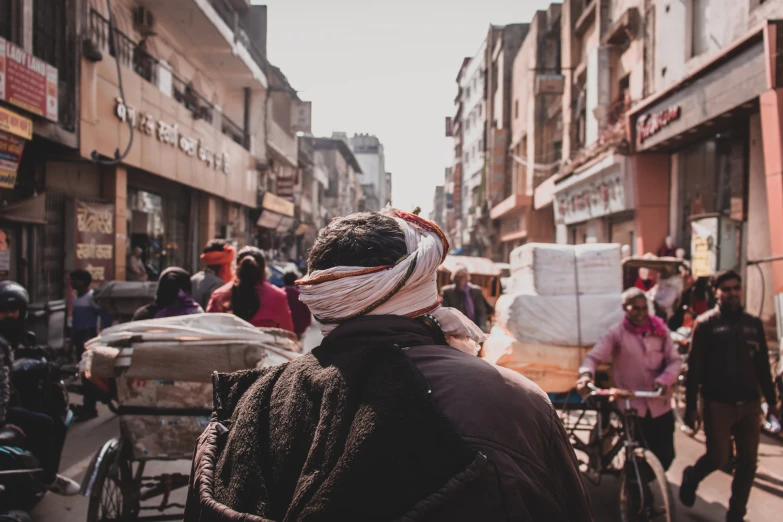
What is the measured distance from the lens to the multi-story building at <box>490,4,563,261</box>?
1007 inches

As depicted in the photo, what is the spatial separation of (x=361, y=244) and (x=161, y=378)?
8.60ft

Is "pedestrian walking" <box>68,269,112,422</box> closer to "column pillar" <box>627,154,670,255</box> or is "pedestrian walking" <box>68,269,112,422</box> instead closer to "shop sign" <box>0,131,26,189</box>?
"shop sign" <box>0,131,26,189</box>

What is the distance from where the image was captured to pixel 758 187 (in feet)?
32.9

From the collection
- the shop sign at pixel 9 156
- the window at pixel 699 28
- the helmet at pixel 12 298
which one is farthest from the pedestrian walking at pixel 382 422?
the window at pixel 699 28

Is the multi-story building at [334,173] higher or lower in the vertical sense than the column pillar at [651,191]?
higher

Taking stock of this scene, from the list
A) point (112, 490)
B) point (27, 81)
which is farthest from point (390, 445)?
point (27, 81)

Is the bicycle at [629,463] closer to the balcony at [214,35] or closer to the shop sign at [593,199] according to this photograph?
the shop sign at [593,199]

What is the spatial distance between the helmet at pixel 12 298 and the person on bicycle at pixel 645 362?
3962 millimetres

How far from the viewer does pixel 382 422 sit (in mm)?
1170

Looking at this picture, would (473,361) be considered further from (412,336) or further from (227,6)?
(227,6)

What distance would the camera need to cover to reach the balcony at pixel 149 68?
12.0 m

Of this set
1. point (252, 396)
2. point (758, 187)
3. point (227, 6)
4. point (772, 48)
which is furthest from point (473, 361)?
point (227, 6)

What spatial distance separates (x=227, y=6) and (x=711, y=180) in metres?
14.6

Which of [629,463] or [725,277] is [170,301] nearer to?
[629,463]
